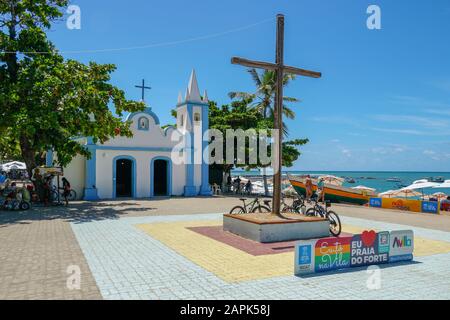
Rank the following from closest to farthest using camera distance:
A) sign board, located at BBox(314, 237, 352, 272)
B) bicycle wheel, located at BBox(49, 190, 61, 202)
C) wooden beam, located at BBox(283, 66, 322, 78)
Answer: sign board, located at BBox(314, 237, 352, 272) < wooden beam, located at BBox(283, 66, 322, 78) < bicycle wheel, located at BBox(49, 190, 61, 202)

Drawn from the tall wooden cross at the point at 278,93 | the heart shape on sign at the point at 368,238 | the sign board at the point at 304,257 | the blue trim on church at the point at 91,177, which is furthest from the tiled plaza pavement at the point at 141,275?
the blue trim on church at the point at 91,177

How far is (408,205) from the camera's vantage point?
19.9m

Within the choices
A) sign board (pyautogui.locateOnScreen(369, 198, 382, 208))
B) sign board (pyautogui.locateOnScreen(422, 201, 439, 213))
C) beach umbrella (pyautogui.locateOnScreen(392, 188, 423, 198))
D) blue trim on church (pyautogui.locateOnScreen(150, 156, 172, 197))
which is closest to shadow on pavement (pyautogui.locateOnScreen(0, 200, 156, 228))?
blue trim on church (pyautogui.locateOnScreen(150, 156, 172, 197))

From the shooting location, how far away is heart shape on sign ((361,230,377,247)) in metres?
7.17

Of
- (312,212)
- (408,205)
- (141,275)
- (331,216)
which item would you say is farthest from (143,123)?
(141,275)

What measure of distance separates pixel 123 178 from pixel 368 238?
20530 millimetres

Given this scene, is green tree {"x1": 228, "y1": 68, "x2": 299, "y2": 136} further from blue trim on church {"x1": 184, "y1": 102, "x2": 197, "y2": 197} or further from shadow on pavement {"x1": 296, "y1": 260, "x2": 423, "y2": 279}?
shadow on pavement {"x1": 296, "y1": 260, "x2": 423, "y2": 279}

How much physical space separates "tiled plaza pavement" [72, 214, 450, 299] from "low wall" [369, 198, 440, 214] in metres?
10.5

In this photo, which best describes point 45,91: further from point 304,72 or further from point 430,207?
point 430,207

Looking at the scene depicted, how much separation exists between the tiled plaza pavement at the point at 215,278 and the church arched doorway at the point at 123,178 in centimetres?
Result: 1537

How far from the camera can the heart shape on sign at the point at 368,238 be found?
7172 millimetres

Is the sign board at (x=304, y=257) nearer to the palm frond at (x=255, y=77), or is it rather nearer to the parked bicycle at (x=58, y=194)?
the parked bicycle at (x=58, y=194)
